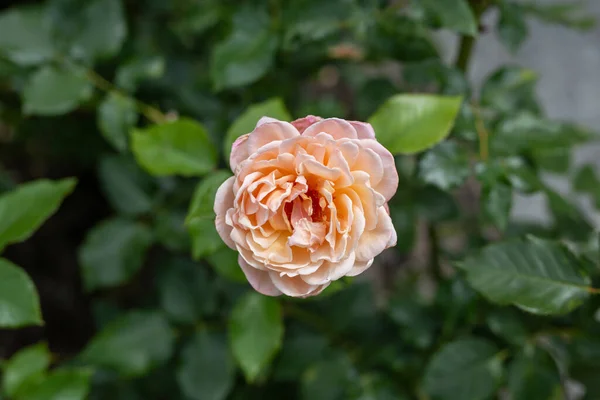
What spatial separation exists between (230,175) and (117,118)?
0.97 ft

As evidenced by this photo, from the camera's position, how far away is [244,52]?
0.79m

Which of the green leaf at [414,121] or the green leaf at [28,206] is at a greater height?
the green leaf at [414,121]

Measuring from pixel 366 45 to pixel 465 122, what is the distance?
0.92 feet

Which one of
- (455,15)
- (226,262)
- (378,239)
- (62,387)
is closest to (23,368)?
(62,387)

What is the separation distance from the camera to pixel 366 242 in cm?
47

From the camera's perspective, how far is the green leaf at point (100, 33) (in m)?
0.87

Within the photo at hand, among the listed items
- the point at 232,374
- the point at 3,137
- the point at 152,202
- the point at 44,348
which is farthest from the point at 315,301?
the point at 3,137

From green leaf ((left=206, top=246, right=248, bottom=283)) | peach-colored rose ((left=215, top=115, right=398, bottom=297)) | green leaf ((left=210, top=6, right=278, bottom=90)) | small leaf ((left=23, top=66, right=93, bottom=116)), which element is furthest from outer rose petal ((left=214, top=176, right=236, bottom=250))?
small leaf ((left=23, top=66, right=93, bottom=116))

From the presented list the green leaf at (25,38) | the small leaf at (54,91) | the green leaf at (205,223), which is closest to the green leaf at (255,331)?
the green leaf at (205,223)

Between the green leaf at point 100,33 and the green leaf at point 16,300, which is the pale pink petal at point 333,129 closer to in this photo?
the green leaf at point 16,300

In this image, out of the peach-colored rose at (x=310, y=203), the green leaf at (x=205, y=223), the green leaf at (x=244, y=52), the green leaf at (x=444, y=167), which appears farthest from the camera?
the green leaf at (x=244, y=52)

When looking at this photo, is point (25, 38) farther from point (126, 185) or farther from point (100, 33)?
point (126, 185)

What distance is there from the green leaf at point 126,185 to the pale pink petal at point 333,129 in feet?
1.76

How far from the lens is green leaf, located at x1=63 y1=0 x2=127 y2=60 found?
87cm
